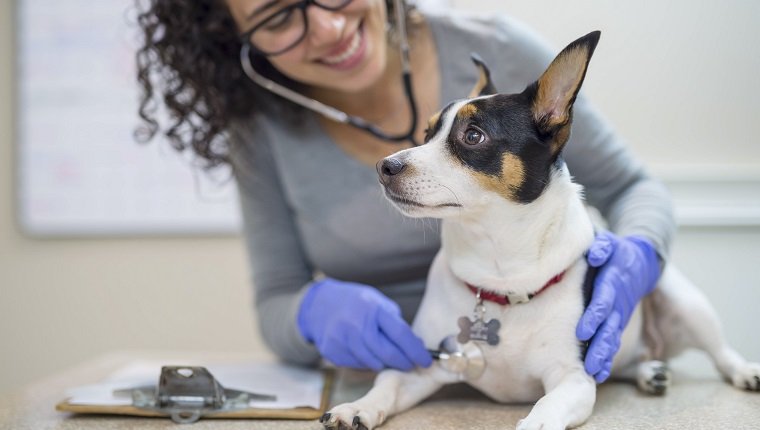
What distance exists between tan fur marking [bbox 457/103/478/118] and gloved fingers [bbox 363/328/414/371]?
360 millimetres

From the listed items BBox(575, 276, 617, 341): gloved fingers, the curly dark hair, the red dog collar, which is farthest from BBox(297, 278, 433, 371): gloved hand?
the curly dark hair

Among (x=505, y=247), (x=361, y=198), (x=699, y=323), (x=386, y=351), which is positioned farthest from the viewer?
(x=361, y=198)

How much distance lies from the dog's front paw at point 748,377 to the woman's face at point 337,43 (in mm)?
770

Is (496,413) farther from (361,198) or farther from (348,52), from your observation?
(348,52)

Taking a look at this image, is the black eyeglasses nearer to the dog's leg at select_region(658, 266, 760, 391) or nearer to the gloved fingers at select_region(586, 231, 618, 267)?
the gloved fingers at select_region(586, 231, 618, 267)

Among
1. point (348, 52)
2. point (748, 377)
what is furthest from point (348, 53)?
point (748, 377)

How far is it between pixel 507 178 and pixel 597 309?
218 millimetres

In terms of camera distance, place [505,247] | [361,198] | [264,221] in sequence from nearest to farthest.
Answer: [505,247] → [361,198] → [264,221]

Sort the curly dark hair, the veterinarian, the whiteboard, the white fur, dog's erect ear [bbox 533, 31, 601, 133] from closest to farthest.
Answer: dog's erect ear [bbox 533, 31, 601, 133] < the white fur < the veterinarian < the curly dark hair < the whiteboard

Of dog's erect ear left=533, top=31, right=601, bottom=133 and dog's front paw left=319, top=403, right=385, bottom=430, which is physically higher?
dog's erect ear left=533, top=31, right=601, bottom=133

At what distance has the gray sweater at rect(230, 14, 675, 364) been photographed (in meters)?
1.21

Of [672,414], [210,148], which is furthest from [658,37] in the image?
[210,148]

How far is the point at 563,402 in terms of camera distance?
88 centimetres

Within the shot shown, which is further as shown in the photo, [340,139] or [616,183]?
[340,139]
